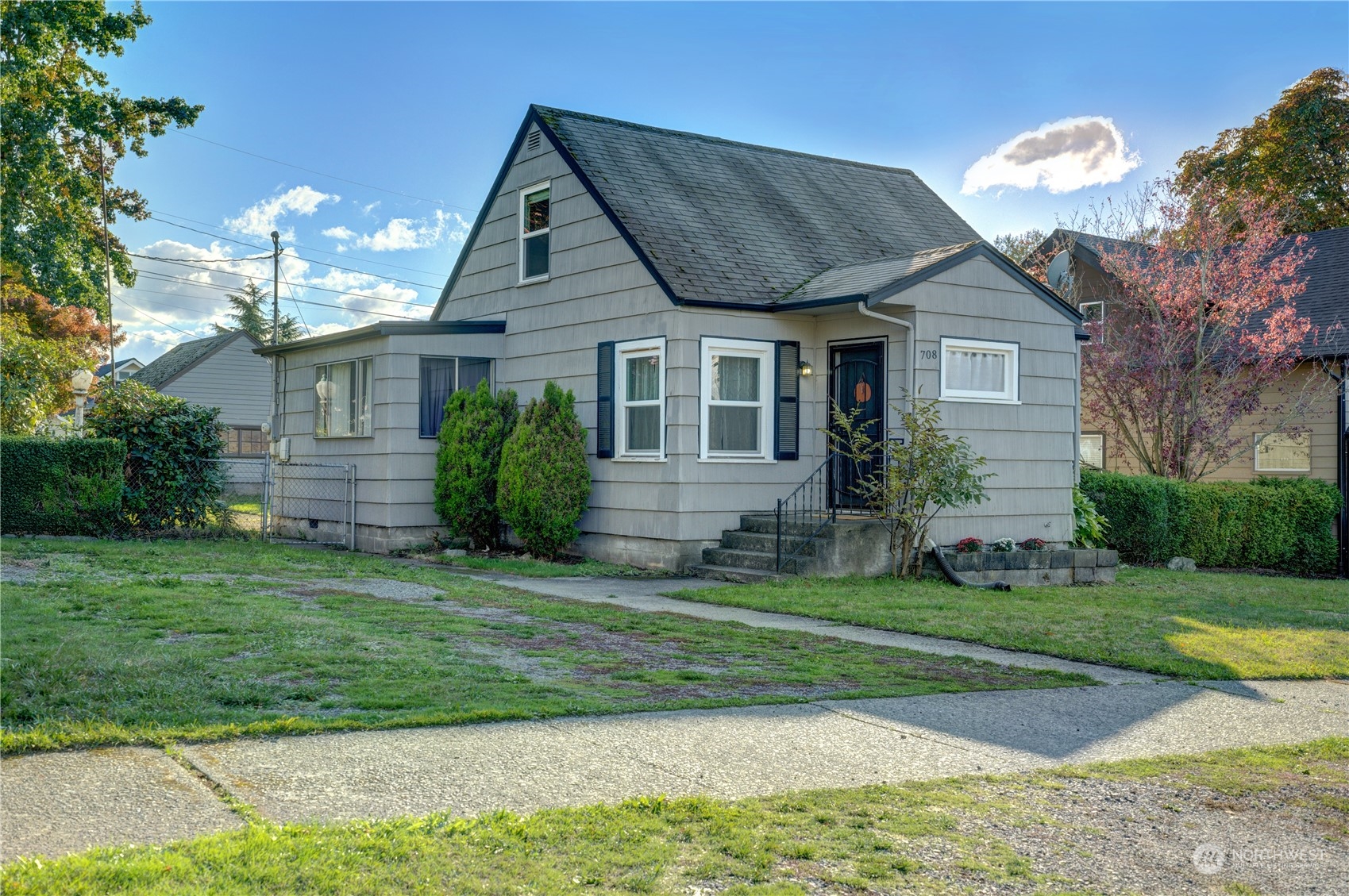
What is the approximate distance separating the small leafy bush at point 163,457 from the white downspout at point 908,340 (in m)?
10.0

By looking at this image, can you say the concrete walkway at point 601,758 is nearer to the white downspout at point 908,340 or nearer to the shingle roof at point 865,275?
the white downspout at point 908,340

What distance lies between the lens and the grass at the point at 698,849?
10.9 ft

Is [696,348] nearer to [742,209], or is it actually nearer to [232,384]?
[742,209]

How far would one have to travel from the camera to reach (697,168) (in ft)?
54.3

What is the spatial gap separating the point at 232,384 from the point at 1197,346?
3335 centimetres

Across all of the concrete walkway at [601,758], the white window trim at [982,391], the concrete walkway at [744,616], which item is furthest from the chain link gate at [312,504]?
the concrete walkway at [601,758]

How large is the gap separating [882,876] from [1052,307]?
39.6ft

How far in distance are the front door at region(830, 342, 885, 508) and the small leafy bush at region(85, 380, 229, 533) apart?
367 inches

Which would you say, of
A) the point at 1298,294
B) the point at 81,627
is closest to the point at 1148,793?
the point at 81,627

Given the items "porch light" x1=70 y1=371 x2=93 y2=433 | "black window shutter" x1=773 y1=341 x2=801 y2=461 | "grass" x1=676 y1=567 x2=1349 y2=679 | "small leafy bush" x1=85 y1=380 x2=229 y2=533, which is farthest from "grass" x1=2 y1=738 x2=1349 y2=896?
"porch light" x1=70 y1=371 x2=93 y2=433

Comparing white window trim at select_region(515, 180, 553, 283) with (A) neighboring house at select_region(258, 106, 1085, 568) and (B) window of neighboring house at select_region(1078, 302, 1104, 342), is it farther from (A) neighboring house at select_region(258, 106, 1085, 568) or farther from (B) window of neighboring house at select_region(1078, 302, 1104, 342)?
(B) window of neighboring house at select_region(1078, 302, 1104, 342)

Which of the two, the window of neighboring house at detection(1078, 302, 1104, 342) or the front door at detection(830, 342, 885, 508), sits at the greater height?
the window of neighboring house at detection(1078, 302, 1104, 342)

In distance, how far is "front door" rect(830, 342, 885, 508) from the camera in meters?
13.6

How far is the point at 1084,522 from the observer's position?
50.7 feet
